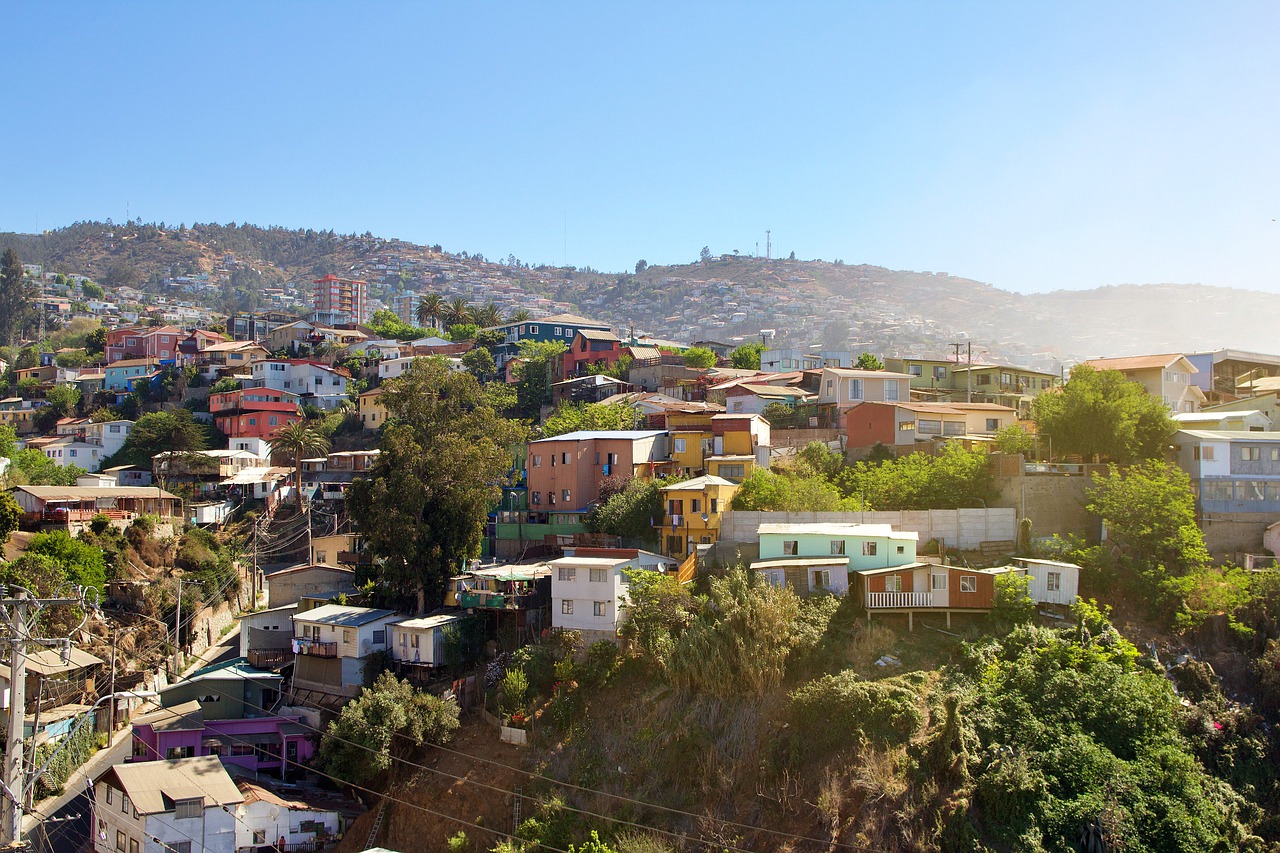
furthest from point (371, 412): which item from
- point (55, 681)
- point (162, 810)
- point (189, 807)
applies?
point (162, 810)

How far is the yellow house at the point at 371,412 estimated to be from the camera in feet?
184

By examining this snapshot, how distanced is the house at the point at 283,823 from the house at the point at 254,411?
32322 millimetres

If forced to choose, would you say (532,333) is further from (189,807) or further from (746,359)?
(189,807)

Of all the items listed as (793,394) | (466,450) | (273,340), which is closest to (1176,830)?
(466,450)

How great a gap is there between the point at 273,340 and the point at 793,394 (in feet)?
159

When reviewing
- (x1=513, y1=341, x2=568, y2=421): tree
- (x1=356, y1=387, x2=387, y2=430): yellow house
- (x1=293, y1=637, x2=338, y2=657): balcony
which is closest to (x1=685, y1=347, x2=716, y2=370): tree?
(x1=513, y1=341, x2=568, y2=421): tree

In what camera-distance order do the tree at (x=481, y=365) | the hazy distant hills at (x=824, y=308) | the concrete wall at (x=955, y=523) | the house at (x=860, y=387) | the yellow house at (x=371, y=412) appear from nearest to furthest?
the concrete wall at (x=955, y=523) → the house at (x=860, y=387) → the yellow house at (x=371, y=412) → the tree at (x=481, y=365) → the hazy distant hills at (x=824, y=308)

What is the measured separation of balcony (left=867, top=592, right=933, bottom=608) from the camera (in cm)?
2466

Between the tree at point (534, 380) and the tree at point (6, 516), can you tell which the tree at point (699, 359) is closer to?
the tree at point (534, 380)

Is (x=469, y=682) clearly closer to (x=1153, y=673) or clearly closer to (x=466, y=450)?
(x=466, y=450)

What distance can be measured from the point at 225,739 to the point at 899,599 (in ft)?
60.9

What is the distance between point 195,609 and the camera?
34.7m

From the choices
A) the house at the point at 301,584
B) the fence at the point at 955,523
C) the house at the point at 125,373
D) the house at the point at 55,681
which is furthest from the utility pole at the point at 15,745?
the house at the point at 125,373

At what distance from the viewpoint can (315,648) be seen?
29.2m
